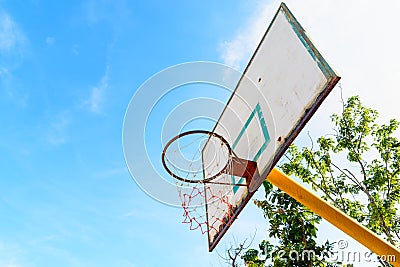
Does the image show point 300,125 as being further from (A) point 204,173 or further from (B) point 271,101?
(A) point 204,173

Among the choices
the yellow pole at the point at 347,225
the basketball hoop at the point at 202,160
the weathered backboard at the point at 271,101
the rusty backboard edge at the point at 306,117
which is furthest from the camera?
the basketball hoop at the point at 202,160

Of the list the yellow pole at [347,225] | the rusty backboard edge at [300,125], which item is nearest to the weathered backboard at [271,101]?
the rusty backboard edge at [300,125]

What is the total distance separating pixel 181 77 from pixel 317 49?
3.64ft

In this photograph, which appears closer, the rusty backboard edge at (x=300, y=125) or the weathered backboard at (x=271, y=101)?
the rusty backboard edge at (x=300, y=125)

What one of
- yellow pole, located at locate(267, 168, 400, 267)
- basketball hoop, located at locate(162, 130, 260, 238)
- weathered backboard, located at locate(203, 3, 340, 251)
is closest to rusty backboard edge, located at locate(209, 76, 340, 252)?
weathered backboard, located at locate(203, 3, 340, 251)

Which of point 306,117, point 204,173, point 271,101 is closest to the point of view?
point 306,117

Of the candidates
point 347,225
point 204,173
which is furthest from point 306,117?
point 204,173

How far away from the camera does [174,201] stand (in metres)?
3.63

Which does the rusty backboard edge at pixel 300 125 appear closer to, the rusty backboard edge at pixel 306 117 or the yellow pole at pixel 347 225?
the rusty backboard edge at pixel 306 117

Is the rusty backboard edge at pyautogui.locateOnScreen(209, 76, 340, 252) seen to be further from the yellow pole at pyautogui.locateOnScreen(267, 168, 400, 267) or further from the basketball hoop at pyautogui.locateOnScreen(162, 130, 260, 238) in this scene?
the yellow pole at pyautogui.locateOnScreen(267, 168, 400, 267)

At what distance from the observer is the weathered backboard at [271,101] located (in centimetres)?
300

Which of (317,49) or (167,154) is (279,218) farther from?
(317,49)

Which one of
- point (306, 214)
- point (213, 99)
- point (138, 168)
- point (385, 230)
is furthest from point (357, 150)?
point (138, 168)

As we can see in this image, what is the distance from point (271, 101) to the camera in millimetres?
3441
